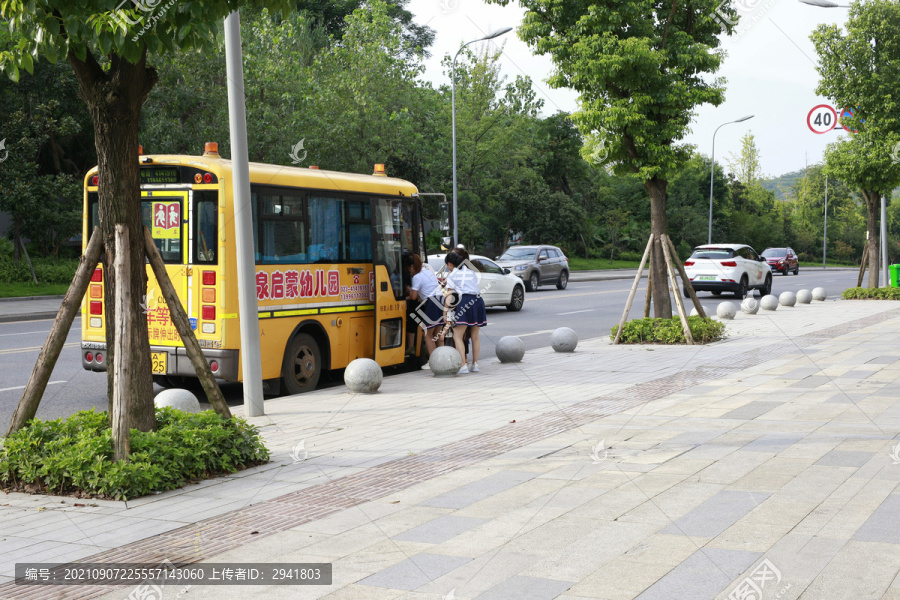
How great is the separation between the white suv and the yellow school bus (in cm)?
1775

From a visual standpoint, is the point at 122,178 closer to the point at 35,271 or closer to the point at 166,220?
the point at 166,220

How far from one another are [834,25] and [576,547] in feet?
77.7

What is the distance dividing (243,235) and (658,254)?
336 inches

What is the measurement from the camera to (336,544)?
4863mm

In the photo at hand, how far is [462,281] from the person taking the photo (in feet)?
39.1

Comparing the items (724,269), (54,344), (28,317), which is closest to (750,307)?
(724,269)

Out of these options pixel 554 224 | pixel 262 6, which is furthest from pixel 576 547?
pixel 554 224

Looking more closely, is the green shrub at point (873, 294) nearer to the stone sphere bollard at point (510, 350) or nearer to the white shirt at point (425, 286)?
the stone sphere bollard at point (510, 350)

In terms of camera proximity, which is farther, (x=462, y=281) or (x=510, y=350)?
(x=510, y=350)

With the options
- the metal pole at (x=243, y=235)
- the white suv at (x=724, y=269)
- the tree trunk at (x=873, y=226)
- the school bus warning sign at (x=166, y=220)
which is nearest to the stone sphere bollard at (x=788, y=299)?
the tree trunk at (x=873, y=226)

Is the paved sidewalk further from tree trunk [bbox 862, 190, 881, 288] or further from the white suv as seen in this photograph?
the white suv

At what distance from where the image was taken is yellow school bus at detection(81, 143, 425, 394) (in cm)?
986

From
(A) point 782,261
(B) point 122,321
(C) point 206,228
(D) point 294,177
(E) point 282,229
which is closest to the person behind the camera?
(B) point 122,321

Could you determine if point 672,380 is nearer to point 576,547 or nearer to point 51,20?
point 576,547
